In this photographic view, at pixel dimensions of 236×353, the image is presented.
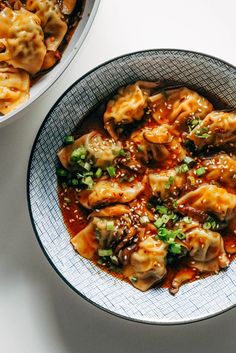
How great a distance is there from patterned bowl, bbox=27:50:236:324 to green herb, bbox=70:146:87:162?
80mm

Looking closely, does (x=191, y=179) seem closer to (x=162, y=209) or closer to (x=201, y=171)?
(x=201, y=171)

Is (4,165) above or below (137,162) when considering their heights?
below

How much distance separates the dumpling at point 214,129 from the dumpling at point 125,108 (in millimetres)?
248

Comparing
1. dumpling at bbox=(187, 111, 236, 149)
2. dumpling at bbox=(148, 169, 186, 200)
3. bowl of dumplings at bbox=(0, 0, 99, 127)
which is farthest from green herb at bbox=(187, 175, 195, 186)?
bowl of dumplings at bbox=(0, 0, 99, 127)

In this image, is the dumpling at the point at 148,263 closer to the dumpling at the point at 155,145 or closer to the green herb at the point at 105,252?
the green herb at the point at 105,252

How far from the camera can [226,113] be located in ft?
8.37

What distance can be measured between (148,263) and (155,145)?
493mm

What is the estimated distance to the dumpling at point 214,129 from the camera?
2523 millimetres

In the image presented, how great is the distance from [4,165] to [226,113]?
39.3 inches

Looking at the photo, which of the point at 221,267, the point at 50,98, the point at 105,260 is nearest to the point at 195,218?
the point at 221,267

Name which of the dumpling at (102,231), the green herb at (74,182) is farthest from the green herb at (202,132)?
the green herb at (74,182)

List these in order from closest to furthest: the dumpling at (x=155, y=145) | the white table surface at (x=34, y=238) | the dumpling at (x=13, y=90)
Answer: the dumpling at (x=13, y=90) → the dumpling at (x=155, y=145) → the white table surface at (x=34, y=238)

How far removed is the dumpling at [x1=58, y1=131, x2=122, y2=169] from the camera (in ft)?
8.30

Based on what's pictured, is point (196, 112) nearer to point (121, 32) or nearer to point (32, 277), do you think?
point (121, 32)
